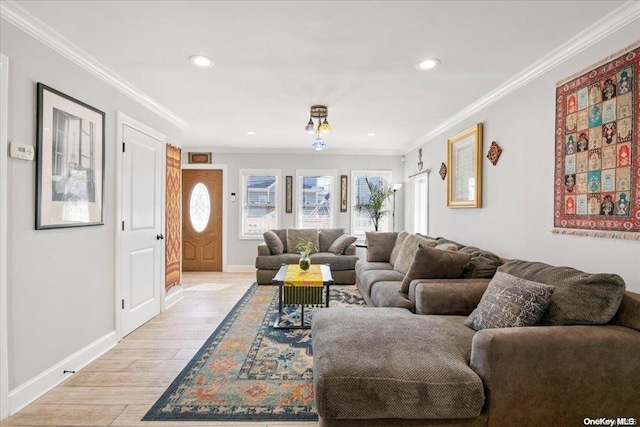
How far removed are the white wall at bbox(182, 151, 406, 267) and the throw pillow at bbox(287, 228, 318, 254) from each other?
2.18 ft

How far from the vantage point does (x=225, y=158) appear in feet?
21.8

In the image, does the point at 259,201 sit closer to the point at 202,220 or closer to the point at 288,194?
the point at 288,194

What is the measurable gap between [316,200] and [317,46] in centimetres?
447

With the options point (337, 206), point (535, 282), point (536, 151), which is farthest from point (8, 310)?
point (337, 206)

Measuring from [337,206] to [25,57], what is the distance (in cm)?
523

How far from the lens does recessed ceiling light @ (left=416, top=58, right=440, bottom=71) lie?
2.61m

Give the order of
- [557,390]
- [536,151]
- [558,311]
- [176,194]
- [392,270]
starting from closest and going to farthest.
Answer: [557,390], [558,311], [536,151], [392,270], [176,194]

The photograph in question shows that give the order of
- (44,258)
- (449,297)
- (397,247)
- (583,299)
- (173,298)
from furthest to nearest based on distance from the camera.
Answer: (397,247)
(173,298)
(449,297)
(44,258)
(583,299)

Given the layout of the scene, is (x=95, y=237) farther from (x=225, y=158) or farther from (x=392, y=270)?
(x=225, y=158)

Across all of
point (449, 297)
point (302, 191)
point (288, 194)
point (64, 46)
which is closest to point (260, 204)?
point (288, 194)

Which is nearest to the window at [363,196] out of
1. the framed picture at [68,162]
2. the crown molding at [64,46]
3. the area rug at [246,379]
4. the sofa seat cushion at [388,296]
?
the sofa seat cushion at [388,296]

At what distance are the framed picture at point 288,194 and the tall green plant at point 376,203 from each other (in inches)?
51.5

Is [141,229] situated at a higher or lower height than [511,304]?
higher

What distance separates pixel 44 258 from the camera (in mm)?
2277
